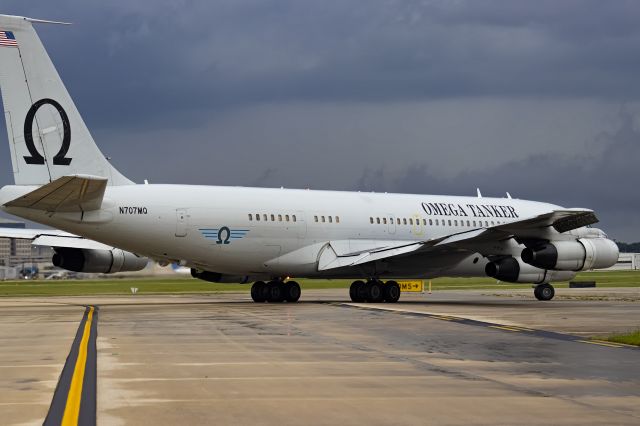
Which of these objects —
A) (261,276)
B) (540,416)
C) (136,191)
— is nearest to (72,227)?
(136,191)

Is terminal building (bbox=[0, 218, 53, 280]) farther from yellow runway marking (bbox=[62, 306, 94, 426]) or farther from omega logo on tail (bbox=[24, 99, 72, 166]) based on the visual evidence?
yellow runway marking (bbox=[62, 306, 94, 426])

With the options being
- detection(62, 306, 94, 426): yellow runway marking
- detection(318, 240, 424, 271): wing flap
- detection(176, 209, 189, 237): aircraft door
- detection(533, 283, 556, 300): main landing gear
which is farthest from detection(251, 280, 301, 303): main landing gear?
detection(62, 306, 94, 426): yellow runway marking

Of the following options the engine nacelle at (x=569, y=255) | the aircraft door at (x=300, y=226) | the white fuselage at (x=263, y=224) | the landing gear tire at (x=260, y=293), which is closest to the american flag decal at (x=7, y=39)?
the white fuselage at (x=263, y=224)

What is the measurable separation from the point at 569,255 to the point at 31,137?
1865 cm

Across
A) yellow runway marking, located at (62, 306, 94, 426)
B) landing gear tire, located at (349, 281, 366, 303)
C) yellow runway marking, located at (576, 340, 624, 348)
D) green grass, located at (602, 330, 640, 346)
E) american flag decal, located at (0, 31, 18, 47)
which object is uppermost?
american flag decal, located at (0, 31, 18, 47)

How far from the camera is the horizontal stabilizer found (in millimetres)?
28859

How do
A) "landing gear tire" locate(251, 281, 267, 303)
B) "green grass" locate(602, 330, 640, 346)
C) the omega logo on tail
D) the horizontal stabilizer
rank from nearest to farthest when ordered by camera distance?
1. "green grass" locate(602, 330, 640, 346)
2. the horizontal stabilizer
3. the omega logo on tail
4. "landing gear tire" locate(251, 281, 267, 303)

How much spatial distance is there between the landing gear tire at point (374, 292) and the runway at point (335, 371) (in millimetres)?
11074

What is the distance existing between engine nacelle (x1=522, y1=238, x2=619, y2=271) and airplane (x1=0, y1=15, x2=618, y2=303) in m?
0.05

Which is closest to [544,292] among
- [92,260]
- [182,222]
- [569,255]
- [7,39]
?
[569,255]

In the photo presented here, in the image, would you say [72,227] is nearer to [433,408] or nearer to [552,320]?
[552,320]

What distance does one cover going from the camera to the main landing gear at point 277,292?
3812cm

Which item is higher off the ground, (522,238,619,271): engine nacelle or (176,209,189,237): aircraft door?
(176,209,189,237): aircraft door

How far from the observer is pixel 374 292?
37.5 meters
